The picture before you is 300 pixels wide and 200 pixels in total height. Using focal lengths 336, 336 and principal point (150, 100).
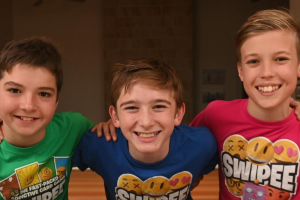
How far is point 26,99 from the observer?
4.71 feet

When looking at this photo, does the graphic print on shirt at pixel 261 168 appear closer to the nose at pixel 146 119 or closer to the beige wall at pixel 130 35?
the nose at pixel 146 119

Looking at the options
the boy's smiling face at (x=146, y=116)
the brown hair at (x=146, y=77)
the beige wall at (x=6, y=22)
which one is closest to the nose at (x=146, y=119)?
the boy's smiling face at (x=146, y=116)

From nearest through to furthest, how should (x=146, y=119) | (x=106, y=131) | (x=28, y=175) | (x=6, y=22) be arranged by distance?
1. (x=146, y=119)
2. (x=28, y=175)
3. (x=106, y=131)
4. (x=6, y=22)

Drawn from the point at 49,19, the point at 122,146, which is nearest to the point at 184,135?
the point at 122,146

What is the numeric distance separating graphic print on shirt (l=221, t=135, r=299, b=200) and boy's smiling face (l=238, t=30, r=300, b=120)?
0.19 metres

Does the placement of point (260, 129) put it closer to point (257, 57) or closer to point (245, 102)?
point (245, 102)

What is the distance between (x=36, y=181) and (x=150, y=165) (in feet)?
1.73

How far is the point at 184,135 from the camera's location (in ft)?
5.52

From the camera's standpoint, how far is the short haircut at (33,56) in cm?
149

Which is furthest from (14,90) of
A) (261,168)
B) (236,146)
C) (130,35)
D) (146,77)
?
(130,35)

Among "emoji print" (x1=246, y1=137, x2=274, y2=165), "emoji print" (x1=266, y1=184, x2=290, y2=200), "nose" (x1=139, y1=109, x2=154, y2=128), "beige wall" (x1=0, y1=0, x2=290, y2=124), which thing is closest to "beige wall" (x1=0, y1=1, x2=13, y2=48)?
"beige wall" (x1=0, y1=0, x2=290, y2=124)

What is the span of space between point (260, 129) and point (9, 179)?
1.17 m

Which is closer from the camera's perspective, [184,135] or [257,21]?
[257,21]

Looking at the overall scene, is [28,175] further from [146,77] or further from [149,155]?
[146,77]
